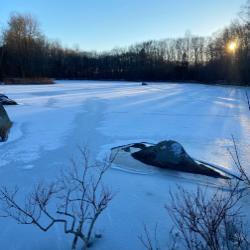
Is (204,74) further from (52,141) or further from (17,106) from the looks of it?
(52,141)

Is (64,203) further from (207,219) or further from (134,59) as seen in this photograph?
(134,59)

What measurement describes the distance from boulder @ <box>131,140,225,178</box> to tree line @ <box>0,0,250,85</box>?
31944mm

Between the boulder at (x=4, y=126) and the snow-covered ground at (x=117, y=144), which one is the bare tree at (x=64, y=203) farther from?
the boulder at (x=4, y=126)

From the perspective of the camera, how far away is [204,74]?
5056 cm

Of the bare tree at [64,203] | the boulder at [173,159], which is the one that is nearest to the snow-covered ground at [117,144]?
the bare tree at [64,203]

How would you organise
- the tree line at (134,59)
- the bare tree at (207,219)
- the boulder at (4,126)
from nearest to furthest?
the bare tree at (207,219) < the boulder at (4,126) < the tree line at (134,59)

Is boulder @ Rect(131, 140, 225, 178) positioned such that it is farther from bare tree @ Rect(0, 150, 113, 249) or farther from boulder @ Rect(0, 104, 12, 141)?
boulder @ Rect(0, 104, 12, 141)

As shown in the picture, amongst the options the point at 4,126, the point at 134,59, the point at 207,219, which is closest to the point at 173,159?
the point at 207,219

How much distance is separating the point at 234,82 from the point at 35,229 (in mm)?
40623

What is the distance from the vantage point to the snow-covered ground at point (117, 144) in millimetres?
4453

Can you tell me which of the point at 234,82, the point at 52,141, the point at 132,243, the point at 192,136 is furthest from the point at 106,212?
the point at 234,82

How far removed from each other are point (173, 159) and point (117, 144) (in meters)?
2.30

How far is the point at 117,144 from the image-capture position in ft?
29.9

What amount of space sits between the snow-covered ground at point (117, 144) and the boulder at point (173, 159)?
11.3 inches
